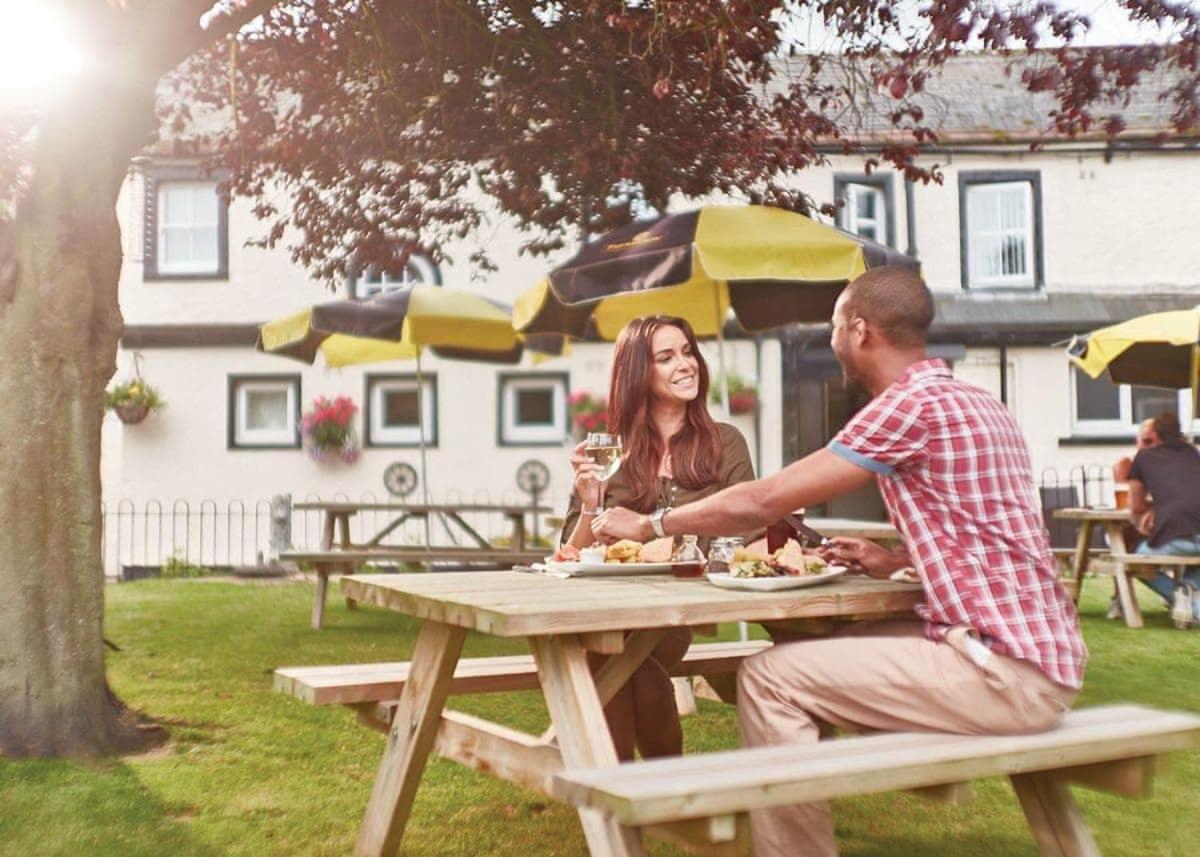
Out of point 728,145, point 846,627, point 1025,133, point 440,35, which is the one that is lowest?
point 846,627

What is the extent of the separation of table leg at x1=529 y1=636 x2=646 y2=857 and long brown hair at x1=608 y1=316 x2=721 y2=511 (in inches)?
55.1

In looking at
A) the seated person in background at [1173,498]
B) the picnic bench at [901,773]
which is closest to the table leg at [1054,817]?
the picnic bench at [901,773]

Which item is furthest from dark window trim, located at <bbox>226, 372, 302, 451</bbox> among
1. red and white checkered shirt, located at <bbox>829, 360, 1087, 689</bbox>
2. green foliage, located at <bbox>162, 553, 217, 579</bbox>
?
red and white checkered shirt, located at <bbox>829, 360, 1087, 689</bbox>

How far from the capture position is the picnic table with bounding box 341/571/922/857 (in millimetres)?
2850

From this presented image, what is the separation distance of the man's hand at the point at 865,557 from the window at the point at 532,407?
15016mm

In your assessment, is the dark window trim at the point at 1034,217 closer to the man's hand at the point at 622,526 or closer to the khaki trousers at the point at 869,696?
the man's hand at the point at 622,526

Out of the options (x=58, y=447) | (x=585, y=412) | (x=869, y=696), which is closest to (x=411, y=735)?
(x=869, y=696)

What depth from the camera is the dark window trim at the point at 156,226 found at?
1900 centimetres

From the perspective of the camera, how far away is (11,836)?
14.2 ft

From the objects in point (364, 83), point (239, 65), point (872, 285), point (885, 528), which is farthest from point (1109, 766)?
point (239, 65)

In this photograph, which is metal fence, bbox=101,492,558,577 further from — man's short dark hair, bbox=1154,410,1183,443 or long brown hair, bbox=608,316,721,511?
long brown hair, bbox=608,316,721,511

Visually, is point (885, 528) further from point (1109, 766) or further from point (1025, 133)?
point (1025, 133)

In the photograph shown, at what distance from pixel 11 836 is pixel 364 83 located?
6357 millimetres

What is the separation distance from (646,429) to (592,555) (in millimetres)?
827
